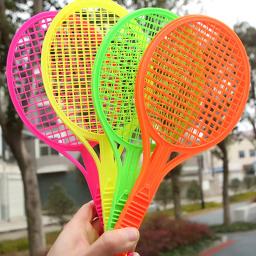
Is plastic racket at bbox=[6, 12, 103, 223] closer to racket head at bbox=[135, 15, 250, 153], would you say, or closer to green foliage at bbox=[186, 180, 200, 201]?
racket head at bbox=[135, 15, 250, 153]

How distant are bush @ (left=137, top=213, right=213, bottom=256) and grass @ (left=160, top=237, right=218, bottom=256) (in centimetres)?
A: 7

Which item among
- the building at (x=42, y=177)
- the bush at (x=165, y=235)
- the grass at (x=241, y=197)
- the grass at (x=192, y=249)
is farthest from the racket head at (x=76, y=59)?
the grass at (x=241, y=197)

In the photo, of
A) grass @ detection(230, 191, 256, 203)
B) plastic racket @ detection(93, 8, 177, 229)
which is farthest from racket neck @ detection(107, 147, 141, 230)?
grass @ detection(230, 191, 256, 203)

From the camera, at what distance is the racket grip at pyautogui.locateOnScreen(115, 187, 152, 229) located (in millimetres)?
1368

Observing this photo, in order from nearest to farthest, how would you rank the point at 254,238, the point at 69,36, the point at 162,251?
the point at 69,36 < the point at 162,251 < the point at 254,238

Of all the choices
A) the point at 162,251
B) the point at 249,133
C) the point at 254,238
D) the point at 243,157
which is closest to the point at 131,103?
the point at 162,251

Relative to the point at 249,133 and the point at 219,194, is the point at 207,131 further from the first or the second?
the point at 219,194

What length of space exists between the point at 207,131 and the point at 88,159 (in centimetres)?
39

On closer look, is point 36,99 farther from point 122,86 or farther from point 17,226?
point 17,226

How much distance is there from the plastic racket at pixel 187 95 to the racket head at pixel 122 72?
0.11 m

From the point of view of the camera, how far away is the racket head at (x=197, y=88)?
1430mm

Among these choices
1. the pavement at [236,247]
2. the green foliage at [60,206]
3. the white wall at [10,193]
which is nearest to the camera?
the pavement at [236,247]

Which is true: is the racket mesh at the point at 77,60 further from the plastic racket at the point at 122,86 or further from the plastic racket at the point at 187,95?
the plastic racket at the point at 187,95

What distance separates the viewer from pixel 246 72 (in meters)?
1.49
